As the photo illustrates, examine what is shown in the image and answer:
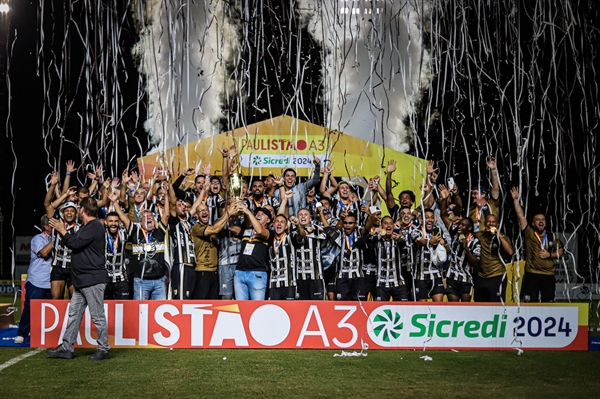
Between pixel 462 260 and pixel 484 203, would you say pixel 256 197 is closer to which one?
pixel 462 260

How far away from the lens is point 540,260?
902 centimetres

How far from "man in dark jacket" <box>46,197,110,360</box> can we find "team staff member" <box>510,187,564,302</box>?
218 inches

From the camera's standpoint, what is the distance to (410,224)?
860 centimetres

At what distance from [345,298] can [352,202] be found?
62.8 inches

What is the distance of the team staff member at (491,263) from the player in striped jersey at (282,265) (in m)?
2.58

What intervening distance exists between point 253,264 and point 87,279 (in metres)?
2.17

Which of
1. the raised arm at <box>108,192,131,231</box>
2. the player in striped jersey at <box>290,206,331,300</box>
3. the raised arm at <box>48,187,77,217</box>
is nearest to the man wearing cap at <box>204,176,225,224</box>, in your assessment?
the raised arm at <box>108,192,131,231</box>

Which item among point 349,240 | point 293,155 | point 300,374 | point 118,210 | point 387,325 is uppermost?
point 293,155

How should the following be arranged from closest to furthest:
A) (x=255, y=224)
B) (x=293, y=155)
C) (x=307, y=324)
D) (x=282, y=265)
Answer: (x=307, y=324) < (x=255, y=224) < (x=282, y=265) < (x=293, y=155)

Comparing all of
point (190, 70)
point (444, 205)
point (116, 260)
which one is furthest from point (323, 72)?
point (116, 260)

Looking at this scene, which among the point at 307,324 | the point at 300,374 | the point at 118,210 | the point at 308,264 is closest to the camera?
the point at 300,374

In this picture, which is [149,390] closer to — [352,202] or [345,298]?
[345,298]

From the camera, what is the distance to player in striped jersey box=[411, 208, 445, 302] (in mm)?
8492

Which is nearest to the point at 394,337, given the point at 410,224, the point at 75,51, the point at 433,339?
the point at 433,339
